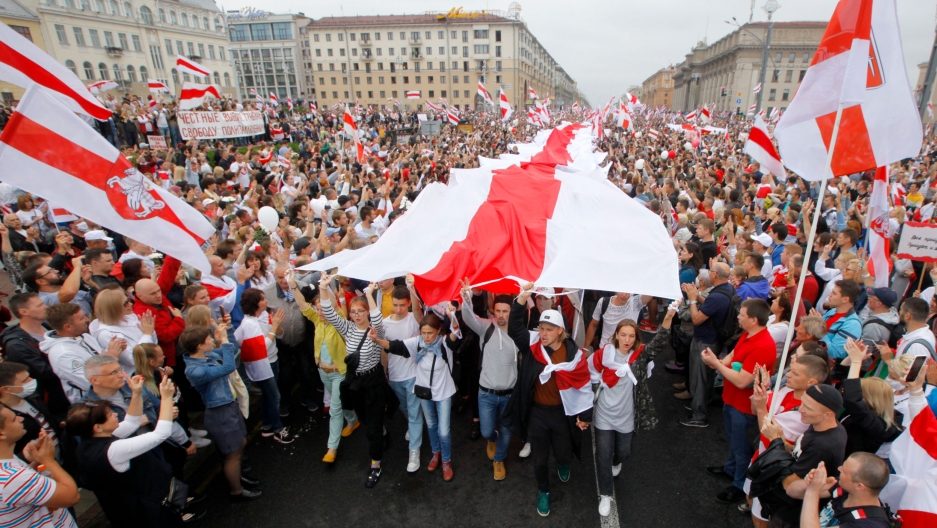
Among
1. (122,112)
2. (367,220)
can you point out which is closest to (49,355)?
(367,220)

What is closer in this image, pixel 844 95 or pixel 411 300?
pixel 844 95

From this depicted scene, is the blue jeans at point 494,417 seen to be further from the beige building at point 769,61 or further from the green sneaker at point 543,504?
the beige building at point 769,61

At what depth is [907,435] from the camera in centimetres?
275

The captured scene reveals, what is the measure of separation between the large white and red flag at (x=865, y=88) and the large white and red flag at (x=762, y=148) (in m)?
1.27

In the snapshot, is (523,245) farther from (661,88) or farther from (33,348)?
(661,88)

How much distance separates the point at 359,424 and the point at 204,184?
7.03 metres

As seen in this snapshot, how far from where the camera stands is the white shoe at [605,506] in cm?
386

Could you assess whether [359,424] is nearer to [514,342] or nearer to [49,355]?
[514,342]

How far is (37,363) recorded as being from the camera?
3525 mm

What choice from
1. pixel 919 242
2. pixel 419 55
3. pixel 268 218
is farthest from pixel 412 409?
pixel 419 55

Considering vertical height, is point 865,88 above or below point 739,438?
above

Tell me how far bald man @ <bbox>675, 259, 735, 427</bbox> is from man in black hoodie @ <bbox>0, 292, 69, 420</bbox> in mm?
5479

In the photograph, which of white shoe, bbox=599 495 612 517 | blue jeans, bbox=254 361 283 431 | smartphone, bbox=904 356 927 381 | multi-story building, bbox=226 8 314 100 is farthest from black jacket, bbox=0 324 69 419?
multi-story building, bbox=226 8 314 100

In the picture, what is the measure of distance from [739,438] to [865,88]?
2824 mm
